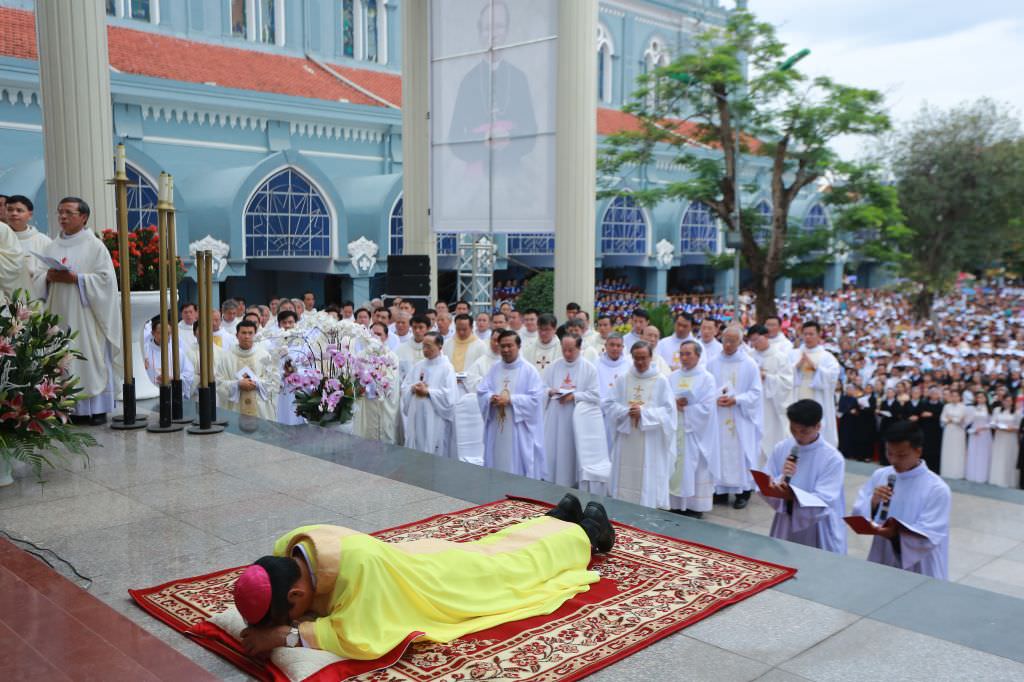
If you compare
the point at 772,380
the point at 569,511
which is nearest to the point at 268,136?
the point at 772,380

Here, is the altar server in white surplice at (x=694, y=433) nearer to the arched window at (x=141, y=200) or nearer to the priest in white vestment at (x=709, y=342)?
the priest in white vestment at (x=709, y=342)

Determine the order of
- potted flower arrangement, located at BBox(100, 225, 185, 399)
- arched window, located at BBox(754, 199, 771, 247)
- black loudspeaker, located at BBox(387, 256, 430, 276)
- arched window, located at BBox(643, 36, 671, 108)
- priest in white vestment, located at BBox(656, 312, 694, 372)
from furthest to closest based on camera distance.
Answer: arched window, located at BBox(643, 36, 671, 108), arched window, located at BBox(754, 199, 771, 247), black loudspeaker, located at BBox(387, 256, 430, 276), priest in white vestment, located at BBox(656, 312, 694, 372), potted flower arrangement, located at BBox(100, 225, 185, 399)

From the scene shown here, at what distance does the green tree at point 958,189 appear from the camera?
28531mm

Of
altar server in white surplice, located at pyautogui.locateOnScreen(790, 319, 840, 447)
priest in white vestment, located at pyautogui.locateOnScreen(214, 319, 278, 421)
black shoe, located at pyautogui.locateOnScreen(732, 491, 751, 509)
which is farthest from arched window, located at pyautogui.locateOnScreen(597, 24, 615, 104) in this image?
priest in white vestment, located at pyautogui.locateOnScreen(214, 319, 278, 421)

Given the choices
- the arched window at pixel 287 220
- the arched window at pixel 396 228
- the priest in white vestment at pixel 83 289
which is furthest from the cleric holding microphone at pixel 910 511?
the arched window at pixel 396 228

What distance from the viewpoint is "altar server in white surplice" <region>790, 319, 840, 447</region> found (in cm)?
1182

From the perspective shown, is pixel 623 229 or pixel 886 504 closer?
pixel 886 504

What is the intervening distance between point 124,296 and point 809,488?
5442 millimetres

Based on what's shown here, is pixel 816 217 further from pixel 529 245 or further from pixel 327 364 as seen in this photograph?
pixel 327 364

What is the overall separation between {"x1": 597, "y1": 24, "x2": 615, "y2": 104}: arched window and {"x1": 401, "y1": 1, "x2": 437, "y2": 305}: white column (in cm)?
1981

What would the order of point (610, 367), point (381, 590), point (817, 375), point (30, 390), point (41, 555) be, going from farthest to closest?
point (817, 375) → point (610, 367) → point (30, 390) → point (41, 555) → point (381, 590)

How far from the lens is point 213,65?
23969mm

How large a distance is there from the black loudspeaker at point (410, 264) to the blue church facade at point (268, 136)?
593 cm

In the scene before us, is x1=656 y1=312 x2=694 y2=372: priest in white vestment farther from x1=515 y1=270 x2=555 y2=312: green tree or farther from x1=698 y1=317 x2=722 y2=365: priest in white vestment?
x1=515 y1=270 x2=555 y2=312: green tree
